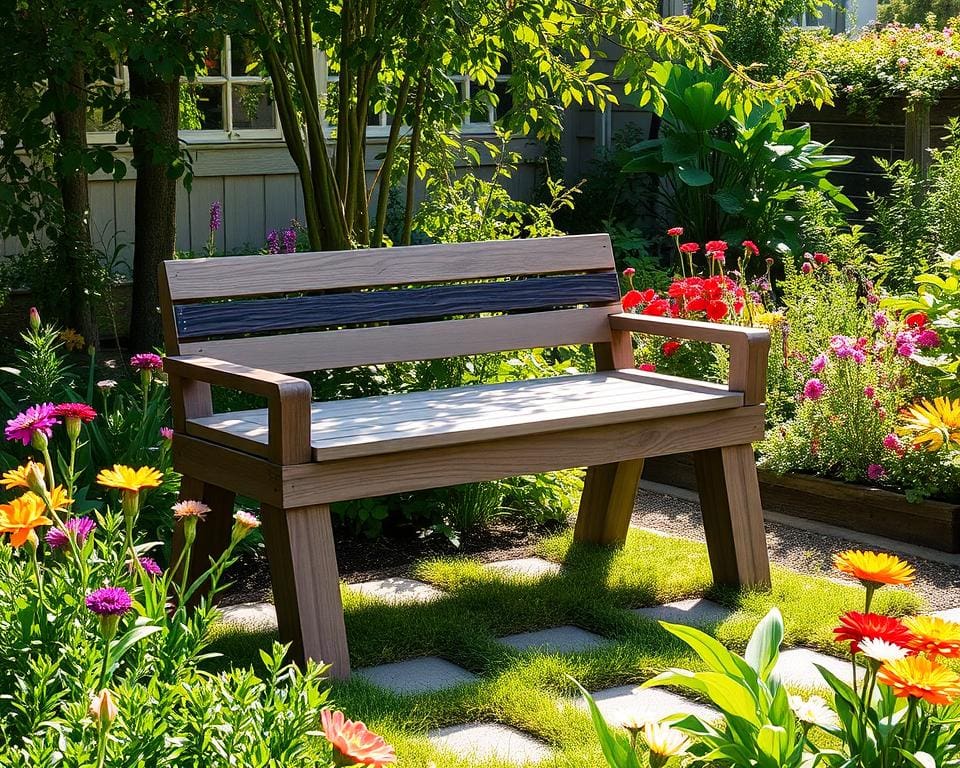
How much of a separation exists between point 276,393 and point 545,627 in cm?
109

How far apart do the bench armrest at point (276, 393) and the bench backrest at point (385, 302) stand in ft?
0.58

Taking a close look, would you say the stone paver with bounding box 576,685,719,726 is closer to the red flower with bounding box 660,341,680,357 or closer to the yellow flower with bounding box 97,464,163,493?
the yellow flower with bounding box 97,464,163,493

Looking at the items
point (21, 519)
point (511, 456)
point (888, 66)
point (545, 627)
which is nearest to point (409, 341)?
point (511, 456)

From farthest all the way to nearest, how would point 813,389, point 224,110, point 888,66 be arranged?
point 888,66 → point 224,110 → point 813,389

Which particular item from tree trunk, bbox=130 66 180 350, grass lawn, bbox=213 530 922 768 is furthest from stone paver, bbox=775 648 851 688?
tree trunk, bbox=130 66 180 350

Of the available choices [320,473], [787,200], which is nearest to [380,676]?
[320,473]

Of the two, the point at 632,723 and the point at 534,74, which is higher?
the point at 534,74

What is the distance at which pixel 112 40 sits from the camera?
414 cm

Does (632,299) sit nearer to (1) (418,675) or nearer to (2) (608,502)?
(2) (608,502)

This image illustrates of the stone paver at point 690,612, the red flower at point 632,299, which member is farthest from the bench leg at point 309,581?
the red flower at point 632,299

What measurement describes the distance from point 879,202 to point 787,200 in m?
1.09

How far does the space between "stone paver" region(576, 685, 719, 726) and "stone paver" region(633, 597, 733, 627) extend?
0.50 metres

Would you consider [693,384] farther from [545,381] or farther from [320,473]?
[320,473]

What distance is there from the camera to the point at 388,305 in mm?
3918
